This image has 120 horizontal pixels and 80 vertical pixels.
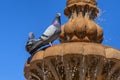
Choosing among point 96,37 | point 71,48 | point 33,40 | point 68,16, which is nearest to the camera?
point 71,48

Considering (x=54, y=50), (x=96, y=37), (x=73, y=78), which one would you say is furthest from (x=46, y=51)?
(x=96, y=37)

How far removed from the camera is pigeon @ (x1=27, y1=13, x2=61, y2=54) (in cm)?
1638

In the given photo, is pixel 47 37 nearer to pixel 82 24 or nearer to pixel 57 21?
pixel 57 21

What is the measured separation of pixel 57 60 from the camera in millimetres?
16062

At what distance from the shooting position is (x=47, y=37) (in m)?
16.4

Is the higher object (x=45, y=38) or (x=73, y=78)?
(x=45, y=38)

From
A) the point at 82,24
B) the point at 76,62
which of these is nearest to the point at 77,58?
the point at 76,62

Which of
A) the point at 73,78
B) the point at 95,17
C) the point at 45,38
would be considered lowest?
the point at 73,78

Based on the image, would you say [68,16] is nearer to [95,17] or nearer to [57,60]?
[95,17]

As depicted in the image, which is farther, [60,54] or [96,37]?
[96,37]

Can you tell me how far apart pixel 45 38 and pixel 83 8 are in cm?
315

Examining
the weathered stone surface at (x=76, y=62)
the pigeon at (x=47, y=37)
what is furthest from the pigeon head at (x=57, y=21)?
the weathered stone surface at (x=76, y=62)

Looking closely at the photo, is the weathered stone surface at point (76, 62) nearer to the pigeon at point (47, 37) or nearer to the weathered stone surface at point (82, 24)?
the pigeon at point (47, 37)

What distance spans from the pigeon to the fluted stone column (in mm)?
350
